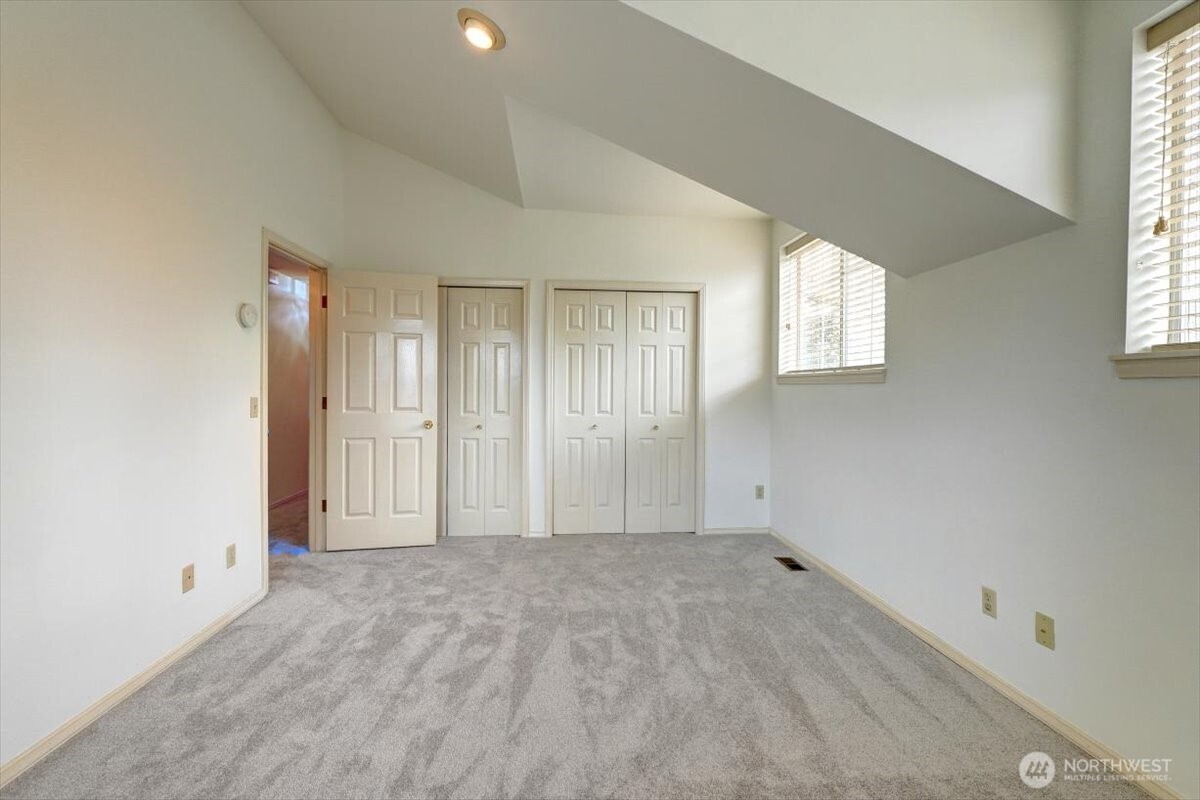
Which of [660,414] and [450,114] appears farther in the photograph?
[660,414]

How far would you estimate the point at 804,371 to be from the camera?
10.2 ft

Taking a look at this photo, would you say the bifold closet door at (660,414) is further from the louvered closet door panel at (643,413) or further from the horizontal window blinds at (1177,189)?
the horizontal window blinds at (1177,189)

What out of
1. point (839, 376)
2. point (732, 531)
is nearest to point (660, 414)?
point (732, 531)

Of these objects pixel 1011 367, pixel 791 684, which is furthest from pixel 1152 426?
pixel 791 684

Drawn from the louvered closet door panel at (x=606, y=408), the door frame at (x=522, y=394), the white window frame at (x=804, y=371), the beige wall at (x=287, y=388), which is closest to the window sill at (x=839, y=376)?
the white window frame at (x=804, y=371)

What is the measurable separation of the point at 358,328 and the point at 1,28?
1910 mm

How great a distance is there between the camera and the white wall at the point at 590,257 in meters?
3.35

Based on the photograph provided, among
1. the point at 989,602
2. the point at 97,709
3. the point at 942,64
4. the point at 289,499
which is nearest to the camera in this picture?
the point at 942,64

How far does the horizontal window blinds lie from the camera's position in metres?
1.22

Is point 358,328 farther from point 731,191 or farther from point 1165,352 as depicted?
point 1165,352

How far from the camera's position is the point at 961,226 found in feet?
5.51

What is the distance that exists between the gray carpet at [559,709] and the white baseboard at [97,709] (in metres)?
0.04

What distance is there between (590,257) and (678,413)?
4.61 ft

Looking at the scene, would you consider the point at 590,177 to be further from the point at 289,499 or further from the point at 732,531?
the point at 289,499
